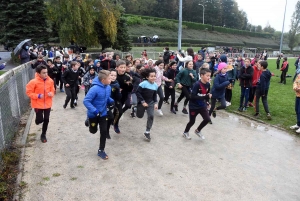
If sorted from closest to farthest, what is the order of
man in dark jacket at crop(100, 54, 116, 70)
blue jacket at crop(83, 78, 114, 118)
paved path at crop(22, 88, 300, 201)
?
paved path at crop(22, 88, 300, 201) → blue jacket at crop(83, 78, 114, 118) → man in dark jacket at crop(100, 54, 116, 70)

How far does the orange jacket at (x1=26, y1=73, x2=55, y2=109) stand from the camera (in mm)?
5578

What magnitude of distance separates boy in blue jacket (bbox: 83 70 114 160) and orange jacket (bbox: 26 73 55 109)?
1.39m

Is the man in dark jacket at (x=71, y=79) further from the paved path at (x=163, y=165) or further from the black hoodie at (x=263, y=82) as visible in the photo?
the black hoodie at (x=263, y=82)

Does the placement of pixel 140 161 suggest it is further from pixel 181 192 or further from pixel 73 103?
pixel 73 103

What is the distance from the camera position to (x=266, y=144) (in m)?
6.32

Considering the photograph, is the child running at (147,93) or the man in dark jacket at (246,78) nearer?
the child running at (147,93)

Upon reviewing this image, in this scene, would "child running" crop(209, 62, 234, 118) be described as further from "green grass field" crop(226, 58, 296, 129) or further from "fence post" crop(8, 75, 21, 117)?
"fence post" crop(8, 75, 21, 117)

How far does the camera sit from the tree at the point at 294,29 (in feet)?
245

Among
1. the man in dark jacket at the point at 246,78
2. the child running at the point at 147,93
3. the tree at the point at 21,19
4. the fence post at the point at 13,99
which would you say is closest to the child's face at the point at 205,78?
the child running at the point at 147,93

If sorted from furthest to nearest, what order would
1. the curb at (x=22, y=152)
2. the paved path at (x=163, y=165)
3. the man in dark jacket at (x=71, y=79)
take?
1. the man in dark jacket at (x=71, y=79)
2. the paved path at (x=163, y=165)
3. the curb at (x=22, y=152)

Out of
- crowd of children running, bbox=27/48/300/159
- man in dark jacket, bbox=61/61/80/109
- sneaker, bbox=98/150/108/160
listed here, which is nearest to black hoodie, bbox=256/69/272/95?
crowd of children running, bbox=27/48/300/159

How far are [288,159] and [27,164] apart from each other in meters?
5.24

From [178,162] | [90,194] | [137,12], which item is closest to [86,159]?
[90,194]

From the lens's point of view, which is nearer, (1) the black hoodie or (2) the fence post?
(2) the fence post
